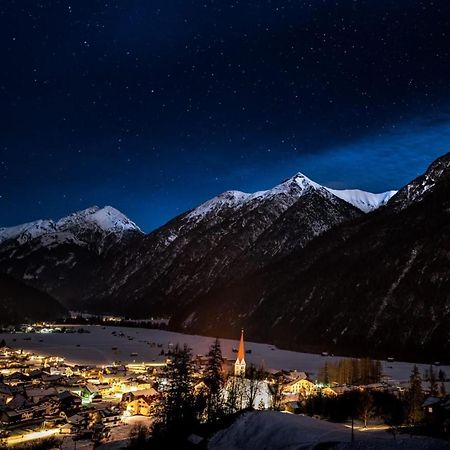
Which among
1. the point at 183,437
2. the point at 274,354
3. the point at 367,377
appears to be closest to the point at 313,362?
the point at 274,354

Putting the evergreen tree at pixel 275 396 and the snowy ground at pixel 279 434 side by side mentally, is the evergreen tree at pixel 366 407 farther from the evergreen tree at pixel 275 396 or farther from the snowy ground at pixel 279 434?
the snowy ground at pixel 279 434

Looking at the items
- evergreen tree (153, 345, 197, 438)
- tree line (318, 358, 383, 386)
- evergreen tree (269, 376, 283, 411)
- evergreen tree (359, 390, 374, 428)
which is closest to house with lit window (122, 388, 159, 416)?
evergreen tree (269, 376, 283, 411)

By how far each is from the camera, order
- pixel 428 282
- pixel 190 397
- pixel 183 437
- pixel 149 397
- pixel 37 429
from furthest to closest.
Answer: pixel 428 282 → pixel 149 397 → pixel 37 429 → pixel 190 397 → pixel 183 437

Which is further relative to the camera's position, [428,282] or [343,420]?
[428,282]

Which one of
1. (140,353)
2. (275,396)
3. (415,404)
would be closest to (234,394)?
(275,396)

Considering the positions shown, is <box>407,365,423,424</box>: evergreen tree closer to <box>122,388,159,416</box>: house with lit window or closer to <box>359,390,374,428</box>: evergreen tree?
<box>359,390,374,428</box>: evergreen tree

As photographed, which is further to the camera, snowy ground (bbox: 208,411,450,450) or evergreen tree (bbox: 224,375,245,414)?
evergreen tree (bbox: 224,375,245,414)

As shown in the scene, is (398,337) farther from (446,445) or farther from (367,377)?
(446,445)
